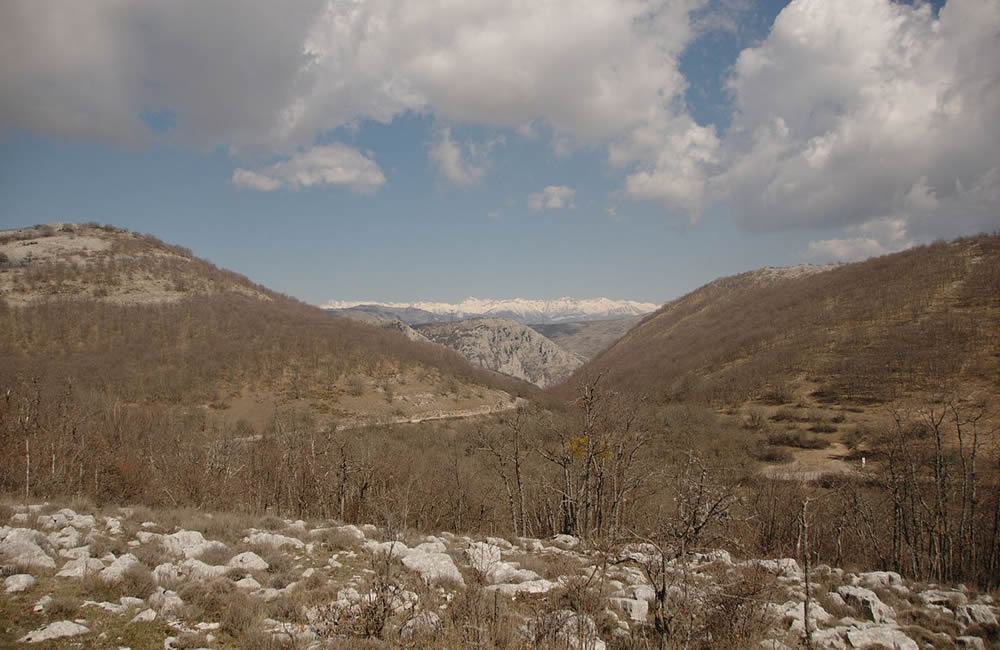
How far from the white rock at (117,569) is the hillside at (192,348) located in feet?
175

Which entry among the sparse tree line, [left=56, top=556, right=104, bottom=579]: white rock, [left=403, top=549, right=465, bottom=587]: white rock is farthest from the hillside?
[left=403, top=549, right=465, bottom=587]: white rock

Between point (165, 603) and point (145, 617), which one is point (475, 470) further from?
point (145, 617)

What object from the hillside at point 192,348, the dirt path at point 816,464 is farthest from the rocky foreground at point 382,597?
the hillside at point 192,348

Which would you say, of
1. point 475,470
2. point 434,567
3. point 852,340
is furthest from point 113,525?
point 852,340

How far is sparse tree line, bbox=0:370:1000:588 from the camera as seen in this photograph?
1739 cm

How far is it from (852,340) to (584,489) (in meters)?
80.4

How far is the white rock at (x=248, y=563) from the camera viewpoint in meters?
9.65

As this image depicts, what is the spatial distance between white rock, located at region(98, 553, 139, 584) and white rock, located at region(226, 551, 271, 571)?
5.53 ft

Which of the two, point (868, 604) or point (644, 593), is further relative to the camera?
point (868, 604)

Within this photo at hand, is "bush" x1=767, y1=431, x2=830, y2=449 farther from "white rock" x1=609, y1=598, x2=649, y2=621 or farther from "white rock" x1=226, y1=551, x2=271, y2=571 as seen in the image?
"white rock" x1=226, y1=551, x2=271, y2=571

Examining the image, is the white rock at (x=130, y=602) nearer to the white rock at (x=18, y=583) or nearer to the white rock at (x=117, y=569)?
the white rock at (x=117, y=569)

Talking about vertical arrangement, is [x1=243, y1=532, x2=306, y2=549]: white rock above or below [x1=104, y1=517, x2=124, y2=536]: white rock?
below

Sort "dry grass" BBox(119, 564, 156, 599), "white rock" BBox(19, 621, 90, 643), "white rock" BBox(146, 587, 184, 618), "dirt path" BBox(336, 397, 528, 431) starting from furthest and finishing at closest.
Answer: "dirt path" BBox(336, 397, 528, 431)
"dry grass" BBox(119, 564, 156, 599)
"white rock" BBox(146, 587, 184, 618)
"white rock" BBox(19, 621, 90, 643)

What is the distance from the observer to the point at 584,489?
22.1 m
